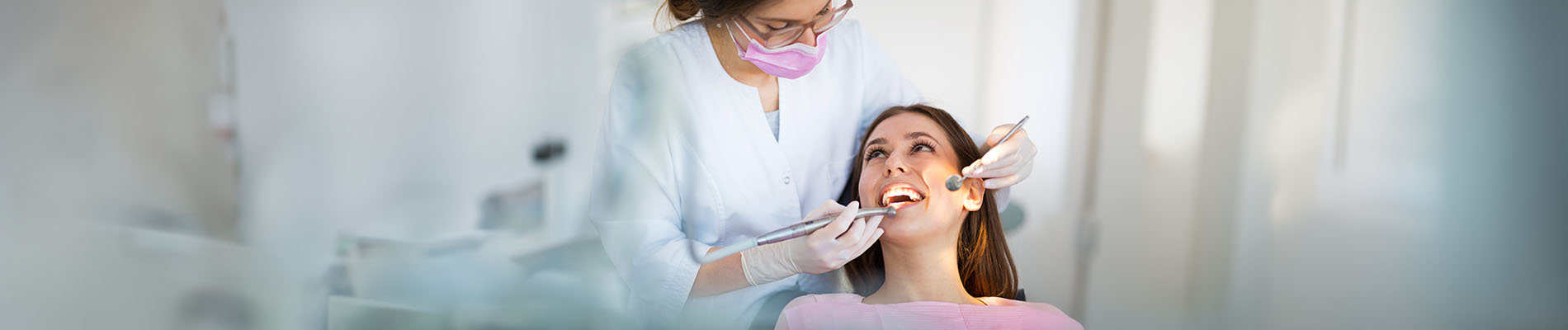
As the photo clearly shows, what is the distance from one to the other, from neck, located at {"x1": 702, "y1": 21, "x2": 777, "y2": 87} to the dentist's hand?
12.5 inches

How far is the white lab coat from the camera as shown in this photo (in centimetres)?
129

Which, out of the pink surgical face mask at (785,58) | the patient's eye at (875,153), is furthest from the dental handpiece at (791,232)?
the pink surgical face mask at (785,58)

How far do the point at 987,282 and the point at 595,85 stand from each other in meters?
0.64

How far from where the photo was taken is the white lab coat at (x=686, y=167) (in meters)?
1.29

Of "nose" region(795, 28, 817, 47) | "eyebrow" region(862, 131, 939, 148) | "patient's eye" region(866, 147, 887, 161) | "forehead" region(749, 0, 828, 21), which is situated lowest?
"patient's eye" region(866, 147, 887, 161)

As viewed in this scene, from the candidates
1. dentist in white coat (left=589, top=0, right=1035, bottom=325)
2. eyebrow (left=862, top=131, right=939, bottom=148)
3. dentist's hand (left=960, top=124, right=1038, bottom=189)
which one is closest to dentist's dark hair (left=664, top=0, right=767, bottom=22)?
dentist in white coat (left=589, top=0, right=1035, bottom=325)

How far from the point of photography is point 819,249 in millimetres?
1187

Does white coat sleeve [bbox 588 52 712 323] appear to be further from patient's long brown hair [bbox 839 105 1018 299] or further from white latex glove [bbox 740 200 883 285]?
patient's long brown hair [bbox 839 105 1018 299]

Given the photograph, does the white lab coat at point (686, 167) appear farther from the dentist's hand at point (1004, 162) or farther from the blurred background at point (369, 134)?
the dentist's hand at point (1004, 162)

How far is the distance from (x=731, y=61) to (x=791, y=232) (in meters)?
0.27

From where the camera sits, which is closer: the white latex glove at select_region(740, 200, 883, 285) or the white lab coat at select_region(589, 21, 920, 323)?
the white latex glove at select_region(740, 200, 883, 285)

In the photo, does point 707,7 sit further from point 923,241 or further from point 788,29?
point 923,241

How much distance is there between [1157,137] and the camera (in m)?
1.49

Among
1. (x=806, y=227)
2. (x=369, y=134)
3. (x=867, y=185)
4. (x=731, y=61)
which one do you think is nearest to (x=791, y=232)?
(x=806, y=227)
